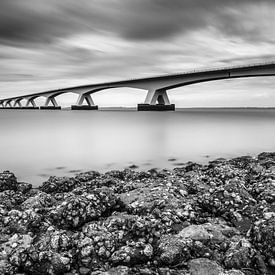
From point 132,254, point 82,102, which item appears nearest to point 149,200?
point 132,254

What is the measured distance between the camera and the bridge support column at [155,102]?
48.8 meters

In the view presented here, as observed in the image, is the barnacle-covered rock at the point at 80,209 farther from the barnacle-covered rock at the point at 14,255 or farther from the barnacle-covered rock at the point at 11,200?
the barnacle-covered rock at the point at 11,200

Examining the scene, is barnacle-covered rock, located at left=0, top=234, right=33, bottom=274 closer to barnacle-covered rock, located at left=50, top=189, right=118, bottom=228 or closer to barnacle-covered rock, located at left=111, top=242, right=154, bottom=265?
barnacle-covered rock, located at left=50, top=189, right=118, bottom=228

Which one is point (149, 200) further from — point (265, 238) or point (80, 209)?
point (265, 238)

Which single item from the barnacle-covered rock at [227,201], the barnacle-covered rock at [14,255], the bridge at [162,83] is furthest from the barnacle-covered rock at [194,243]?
the bridge at [162,83]

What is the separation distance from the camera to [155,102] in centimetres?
4959

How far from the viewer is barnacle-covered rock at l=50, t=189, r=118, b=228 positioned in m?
2.81

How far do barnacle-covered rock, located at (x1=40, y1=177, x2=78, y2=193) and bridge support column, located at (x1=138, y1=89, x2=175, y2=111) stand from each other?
44.5m

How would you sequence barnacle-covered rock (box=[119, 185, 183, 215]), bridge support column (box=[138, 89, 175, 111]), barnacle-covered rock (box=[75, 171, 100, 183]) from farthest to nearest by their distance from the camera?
1. bridge support column (box=[138, 89, 175, 111])
2. barnacle-covered rock (box=[75, 171, 100, 183])
3. barnacle-covered rock (box=[119, 185, 183, 215])

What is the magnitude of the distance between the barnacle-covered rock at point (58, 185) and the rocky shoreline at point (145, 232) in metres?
0.60

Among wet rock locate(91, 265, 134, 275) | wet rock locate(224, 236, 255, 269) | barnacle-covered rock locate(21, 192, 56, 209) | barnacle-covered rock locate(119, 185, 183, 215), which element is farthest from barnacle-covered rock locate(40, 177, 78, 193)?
wet rock locate(224, 236, 255, 269)

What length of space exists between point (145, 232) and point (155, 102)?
47.7 metres

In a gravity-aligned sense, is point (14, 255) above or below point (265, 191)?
below

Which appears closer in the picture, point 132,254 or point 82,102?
point 132,254
